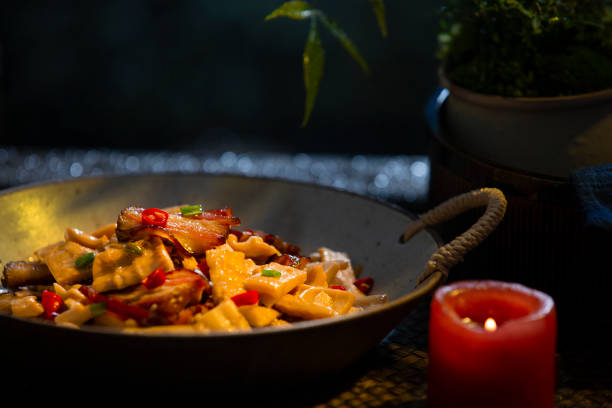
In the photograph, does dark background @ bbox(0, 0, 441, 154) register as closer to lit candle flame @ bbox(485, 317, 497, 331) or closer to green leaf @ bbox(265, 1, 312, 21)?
green leaf @ bbox(265, 1, 312, 21)

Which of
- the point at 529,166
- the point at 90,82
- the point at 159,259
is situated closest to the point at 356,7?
the point at 90,82

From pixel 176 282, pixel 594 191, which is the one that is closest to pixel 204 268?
pixel 176 282

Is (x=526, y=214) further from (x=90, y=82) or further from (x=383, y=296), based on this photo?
(x=90, y=82)

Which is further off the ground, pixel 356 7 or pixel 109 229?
pixel 356 7

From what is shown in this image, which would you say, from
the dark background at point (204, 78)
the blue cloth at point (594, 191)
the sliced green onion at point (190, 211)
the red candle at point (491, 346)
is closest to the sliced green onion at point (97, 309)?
the sliced green onion at point (190, 211)

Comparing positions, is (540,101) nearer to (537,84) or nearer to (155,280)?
(537,84)
